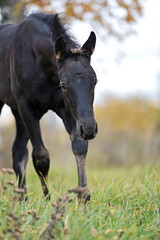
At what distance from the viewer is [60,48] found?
13.3ft

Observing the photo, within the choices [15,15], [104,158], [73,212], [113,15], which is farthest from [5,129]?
[73,212]

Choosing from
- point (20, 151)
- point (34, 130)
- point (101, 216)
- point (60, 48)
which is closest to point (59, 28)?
point (60, 48)

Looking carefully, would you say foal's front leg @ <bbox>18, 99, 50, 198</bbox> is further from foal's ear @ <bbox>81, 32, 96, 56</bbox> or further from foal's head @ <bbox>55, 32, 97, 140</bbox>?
foal's ear @ <bbox>81, 32, 96, 56</bbox>

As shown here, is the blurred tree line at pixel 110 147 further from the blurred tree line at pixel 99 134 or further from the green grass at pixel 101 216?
the green grass at pixel 101 216

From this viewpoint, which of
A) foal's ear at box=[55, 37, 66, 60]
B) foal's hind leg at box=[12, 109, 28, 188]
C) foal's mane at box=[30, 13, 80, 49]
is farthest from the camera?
foal's hind leg at box=[12, 109, 28, 188]

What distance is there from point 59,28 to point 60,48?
0.61m

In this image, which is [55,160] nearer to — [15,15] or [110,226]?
[15,15]

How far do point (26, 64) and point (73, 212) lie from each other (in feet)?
6.50

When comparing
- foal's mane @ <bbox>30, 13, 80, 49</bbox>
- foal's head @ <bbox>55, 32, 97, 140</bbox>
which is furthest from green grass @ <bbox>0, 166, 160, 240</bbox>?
foal's mane @ <bbox>30, 13, 80, 49</bbox>

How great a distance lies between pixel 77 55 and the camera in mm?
3996

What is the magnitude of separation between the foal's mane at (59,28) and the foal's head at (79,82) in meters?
0.26

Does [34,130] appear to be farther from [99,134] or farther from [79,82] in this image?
[99,134]

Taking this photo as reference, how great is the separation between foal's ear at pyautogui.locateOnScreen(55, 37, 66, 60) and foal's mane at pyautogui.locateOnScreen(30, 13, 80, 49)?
9.0 inches

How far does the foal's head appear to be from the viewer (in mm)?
3650
